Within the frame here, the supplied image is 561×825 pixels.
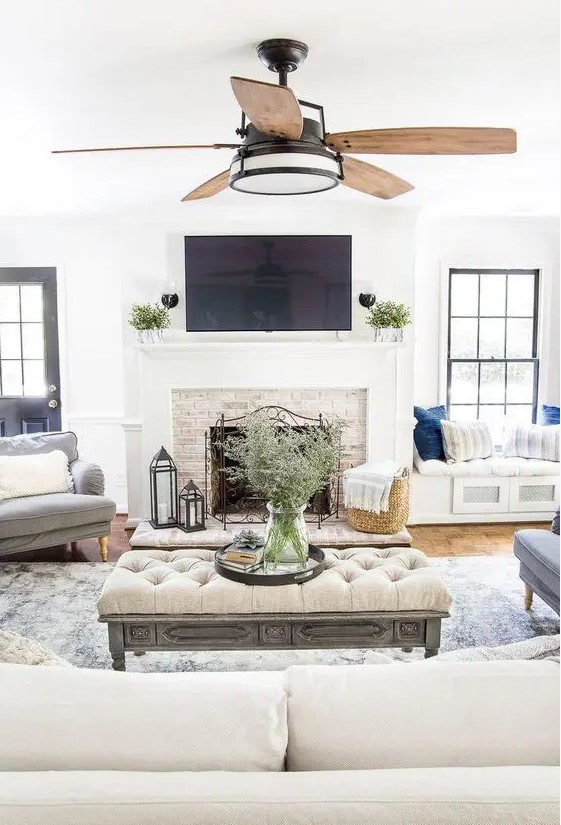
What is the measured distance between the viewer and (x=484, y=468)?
5.58m

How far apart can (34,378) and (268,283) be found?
2.22m

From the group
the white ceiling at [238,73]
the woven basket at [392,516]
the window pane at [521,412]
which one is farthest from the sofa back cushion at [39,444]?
the window pane at [521,412]

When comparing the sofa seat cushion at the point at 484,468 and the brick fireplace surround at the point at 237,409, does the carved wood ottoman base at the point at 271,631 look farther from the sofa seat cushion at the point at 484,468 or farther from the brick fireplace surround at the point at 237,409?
the sofa seat cushion at the point at 484,468

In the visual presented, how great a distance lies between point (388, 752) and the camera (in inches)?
52.2

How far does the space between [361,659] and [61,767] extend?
2.25 meters

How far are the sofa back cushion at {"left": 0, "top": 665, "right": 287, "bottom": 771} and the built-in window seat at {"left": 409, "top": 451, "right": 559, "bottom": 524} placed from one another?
4357 mm

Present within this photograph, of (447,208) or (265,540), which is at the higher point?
(447,208)

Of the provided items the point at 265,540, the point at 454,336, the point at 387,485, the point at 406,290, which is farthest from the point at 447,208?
the point at 265,540

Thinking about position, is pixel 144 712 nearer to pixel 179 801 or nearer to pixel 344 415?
pixel 179 801

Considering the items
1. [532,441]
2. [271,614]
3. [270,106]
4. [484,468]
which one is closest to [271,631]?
[271,614]

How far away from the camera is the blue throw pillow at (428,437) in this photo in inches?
225

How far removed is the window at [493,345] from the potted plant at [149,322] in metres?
2.47

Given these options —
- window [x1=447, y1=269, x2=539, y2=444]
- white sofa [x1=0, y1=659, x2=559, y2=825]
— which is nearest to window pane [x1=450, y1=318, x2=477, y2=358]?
window [x1=447, y1=269, x2=539, y2=444]

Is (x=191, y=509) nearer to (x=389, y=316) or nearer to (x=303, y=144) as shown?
(x=389, y=316)
